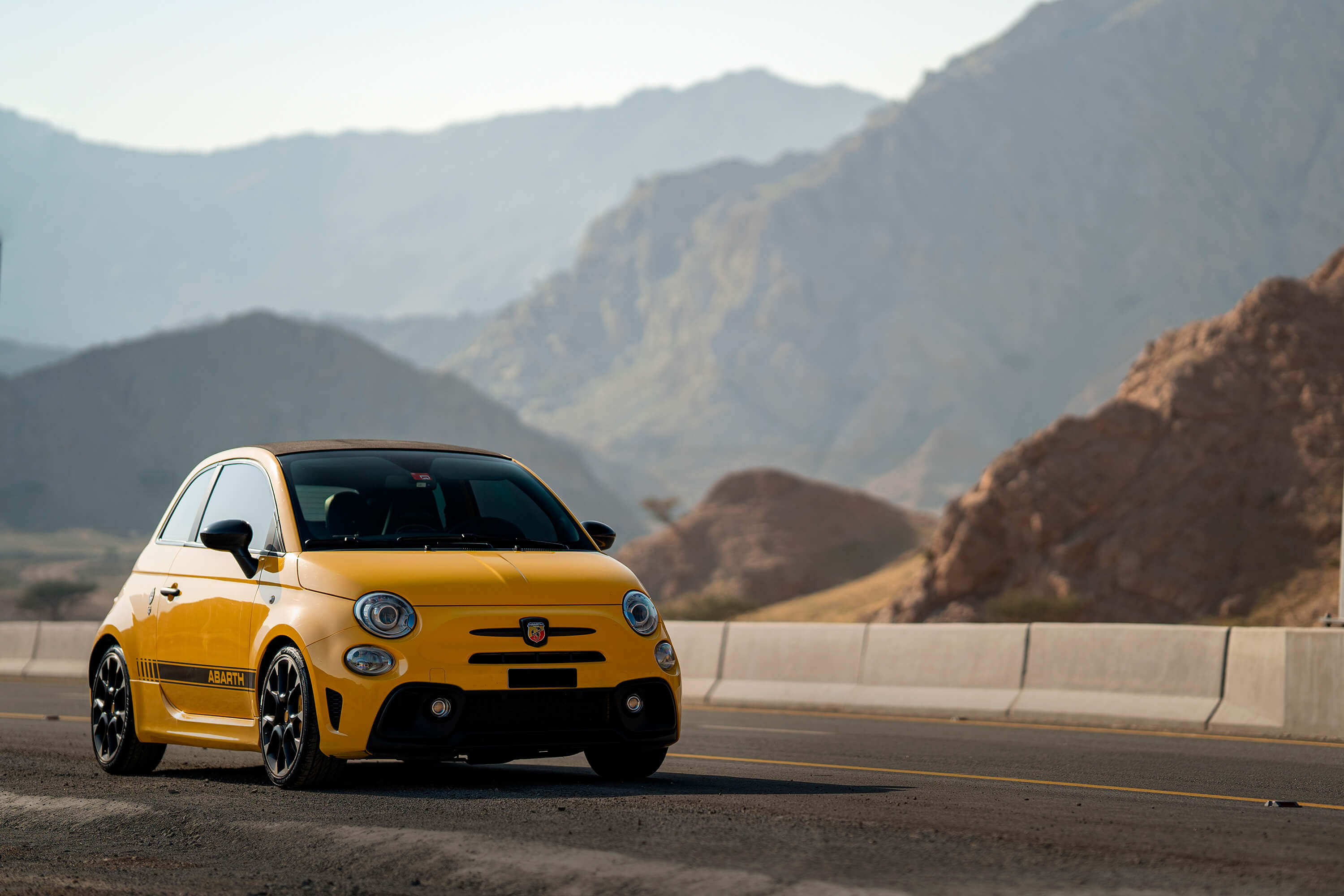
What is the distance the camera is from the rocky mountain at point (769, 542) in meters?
56.8

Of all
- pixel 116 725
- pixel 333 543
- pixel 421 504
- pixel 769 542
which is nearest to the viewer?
pixel 333 543

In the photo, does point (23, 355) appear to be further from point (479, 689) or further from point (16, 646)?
point (479, 689)

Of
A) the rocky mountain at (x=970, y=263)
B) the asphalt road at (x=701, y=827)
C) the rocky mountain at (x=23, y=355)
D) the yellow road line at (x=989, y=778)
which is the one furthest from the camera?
the rocky mountain at (x=23, y=355)

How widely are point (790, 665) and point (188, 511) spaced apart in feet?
28.6

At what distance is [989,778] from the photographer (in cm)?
913

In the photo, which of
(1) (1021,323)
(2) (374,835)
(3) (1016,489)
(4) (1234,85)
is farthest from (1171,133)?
(2) (374,835)

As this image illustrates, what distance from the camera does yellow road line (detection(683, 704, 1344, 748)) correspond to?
12.2 m

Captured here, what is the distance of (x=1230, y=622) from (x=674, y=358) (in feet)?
434

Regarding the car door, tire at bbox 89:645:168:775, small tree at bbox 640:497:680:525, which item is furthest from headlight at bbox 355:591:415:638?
small tree at bbox 640:497:680:525

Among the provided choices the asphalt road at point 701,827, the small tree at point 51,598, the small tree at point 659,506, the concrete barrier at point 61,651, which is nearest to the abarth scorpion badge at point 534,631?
the asphalt road at point 701,827

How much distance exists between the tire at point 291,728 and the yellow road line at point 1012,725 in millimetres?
7414

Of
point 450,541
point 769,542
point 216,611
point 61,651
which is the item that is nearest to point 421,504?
point 450,541

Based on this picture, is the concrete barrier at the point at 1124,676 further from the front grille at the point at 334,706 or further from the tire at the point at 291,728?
the front grille at the point at 334,706

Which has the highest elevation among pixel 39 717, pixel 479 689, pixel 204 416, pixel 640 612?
pixel 204 416
